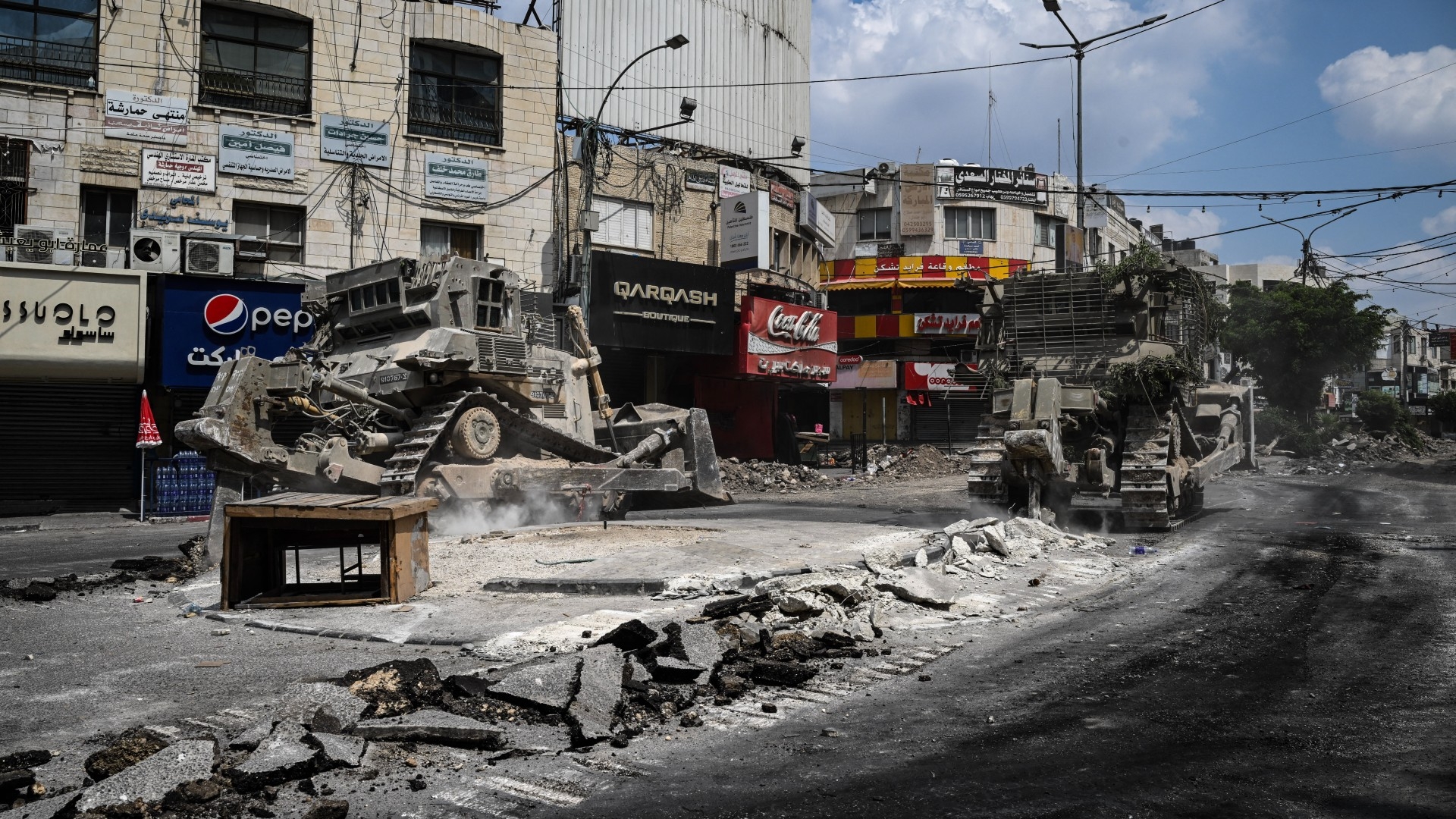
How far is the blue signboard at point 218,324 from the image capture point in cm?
2161

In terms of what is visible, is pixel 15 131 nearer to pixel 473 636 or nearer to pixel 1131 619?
pixel 473 636

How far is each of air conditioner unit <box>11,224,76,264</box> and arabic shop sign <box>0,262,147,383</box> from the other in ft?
1.07

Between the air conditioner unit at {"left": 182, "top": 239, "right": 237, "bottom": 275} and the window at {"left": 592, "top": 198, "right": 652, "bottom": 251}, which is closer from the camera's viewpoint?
the air conditioner unit at {"left": 182, "top": 239, "right": 237, "bottom": 275}

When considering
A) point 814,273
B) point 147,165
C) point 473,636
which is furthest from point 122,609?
point 814,273

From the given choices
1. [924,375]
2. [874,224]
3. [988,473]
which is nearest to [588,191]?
[988,473]

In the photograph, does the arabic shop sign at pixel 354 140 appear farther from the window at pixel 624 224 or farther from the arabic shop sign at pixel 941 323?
the arabic shop sign at pixel 941 323

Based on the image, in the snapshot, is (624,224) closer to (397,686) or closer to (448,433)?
(448,433)

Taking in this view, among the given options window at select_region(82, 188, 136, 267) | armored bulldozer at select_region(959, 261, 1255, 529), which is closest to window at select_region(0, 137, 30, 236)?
window at select_region(82, 188, 136, 267)

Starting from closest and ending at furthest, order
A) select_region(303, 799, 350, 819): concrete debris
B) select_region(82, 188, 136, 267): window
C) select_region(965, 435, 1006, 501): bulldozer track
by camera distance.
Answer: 1. select_region(303, 799, 350, 819): concrete debris
2. select_region(965, 435, 1006, 501): bulldozer track
3. select_region(82, 188, 136, 267): window

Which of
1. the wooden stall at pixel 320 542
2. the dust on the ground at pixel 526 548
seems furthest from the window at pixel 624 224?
the wooden stall at pixel 320 542

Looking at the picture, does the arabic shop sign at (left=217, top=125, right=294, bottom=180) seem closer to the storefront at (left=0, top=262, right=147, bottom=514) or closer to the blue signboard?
the blue signboard

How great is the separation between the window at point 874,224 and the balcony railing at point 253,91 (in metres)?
24.8

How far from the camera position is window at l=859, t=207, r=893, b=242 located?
43.1 meters

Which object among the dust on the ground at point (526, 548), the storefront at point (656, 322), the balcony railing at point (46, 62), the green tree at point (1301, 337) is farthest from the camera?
the green tree at point (1301, 337)
